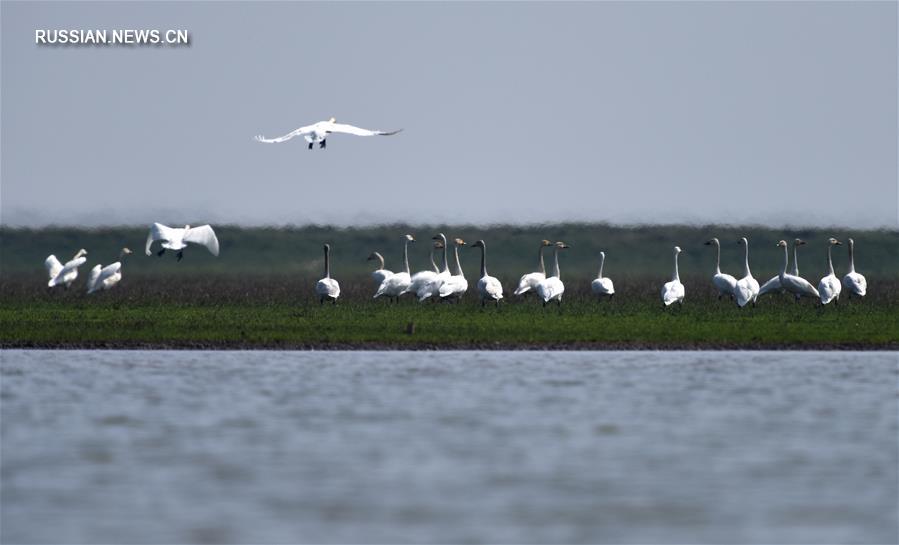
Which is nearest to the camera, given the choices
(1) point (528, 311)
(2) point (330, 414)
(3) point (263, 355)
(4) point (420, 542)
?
(4) point (420, 542)

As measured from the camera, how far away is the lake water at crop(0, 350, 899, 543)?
1252 cm

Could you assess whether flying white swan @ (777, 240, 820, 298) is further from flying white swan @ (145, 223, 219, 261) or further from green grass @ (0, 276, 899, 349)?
flying white swan @ (145, 223, 219, 261)

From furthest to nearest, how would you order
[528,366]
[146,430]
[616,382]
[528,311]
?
[528,311] → [528,366] → [616,382] → [146,430]

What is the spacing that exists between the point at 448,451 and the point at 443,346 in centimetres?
999


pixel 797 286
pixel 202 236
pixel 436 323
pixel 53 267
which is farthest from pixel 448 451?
pixel 53 267

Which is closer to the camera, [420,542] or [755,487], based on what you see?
[420,542]

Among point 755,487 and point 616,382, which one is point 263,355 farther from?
point 755,487

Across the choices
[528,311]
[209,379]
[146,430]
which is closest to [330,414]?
[146,430]

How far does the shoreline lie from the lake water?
1.75 metres

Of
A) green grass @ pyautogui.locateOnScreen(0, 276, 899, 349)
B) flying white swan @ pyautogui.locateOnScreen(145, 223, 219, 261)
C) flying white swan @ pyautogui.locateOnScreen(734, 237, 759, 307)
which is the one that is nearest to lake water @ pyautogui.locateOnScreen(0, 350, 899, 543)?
green grass @ pyautogui.locateOnScreen(0, 276, 899, 349)

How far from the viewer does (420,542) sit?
1191 cm

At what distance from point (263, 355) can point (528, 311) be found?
7.82m

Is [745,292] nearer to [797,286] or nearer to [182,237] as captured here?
[797,286]

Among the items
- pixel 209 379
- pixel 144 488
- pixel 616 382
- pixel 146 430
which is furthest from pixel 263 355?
pixel 144 488
